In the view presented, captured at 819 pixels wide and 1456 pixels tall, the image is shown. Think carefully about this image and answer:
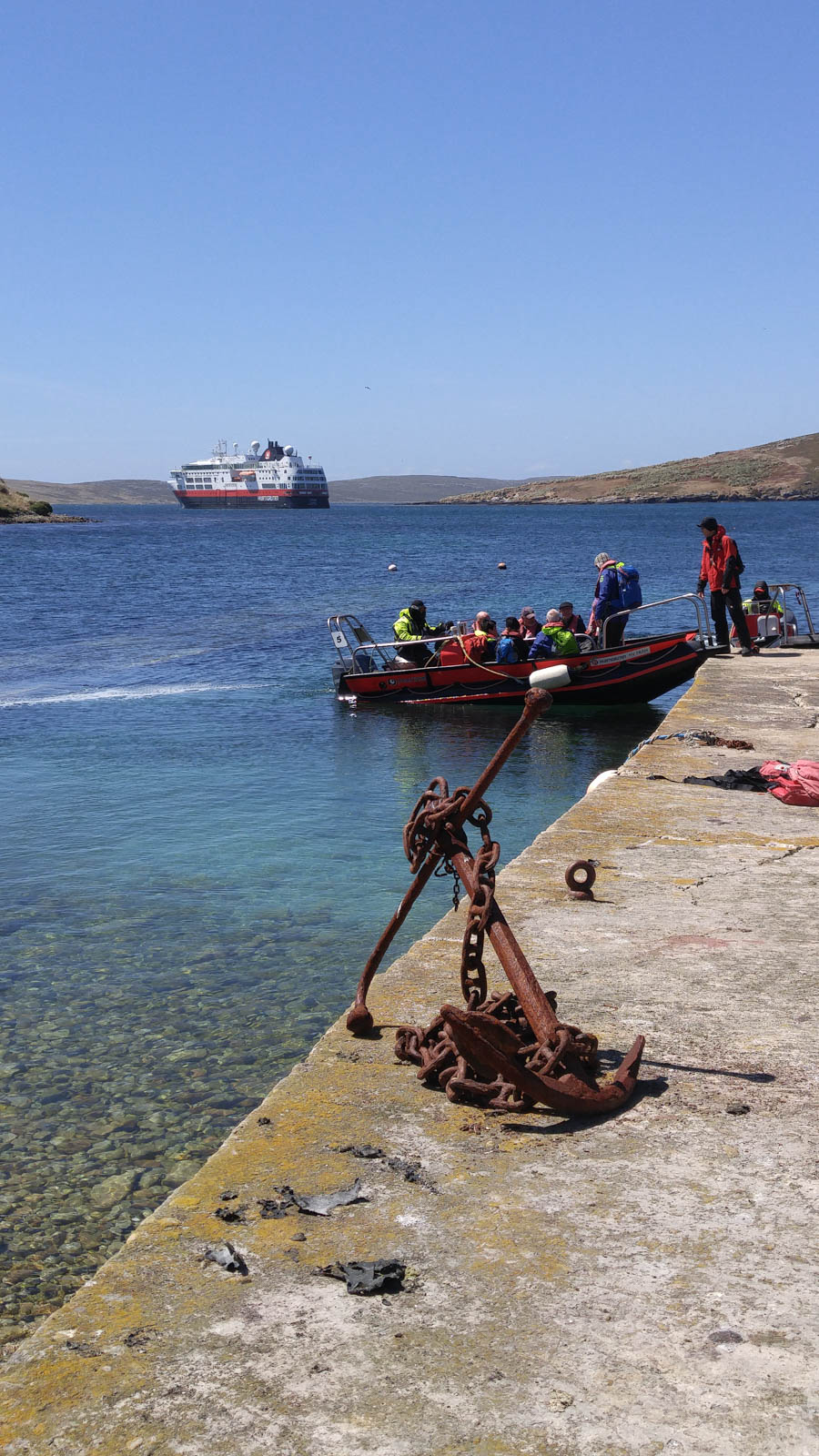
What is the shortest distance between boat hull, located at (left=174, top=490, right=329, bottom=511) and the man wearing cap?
165376 mm

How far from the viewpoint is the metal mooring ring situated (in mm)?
5820

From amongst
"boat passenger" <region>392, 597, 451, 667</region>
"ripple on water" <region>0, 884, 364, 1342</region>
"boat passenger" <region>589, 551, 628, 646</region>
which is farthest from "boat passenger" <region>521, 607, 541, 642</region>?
"ripple on water" <region>0, 884, 364, 1342</region>

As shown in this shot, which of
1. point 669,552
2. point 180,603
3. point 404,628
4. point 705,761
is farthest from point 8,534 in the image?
point 705,761

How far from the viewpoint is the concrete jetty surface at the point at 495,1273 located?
2529 millimetres

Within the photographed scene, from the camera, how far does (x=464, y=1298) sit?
2.95 meters

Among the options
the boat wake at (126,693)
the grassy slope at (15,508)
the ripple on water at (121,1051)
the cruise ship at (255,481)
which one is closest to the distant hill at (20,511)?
the grassy slope at (15,508)

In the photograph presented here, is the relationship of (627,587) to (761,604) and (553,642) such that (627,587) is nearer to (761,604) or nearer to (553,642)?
(553,642)

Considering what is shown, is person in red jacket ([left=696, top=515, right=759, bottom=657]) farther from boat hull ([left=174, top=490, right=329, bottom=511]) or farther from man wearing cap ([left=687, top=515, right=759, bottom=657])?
boat hull ([left=174, top=490, right=329, bottom=511])

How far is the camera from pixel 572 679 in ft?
61.9

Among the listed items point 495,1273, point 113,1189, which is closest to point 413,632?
point 113,1189

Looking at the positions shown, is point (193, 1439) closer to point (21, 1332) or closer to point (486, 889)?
point (486, 889)

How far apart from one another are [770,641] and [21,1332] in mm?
16048

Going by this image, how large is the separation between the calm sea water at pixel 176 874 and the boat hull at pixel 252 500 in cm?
15043

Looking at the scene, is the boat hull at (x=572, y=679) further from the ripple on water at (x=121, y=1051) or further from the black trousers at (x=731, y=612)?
the ripple on water at (x=121, y=1051)
